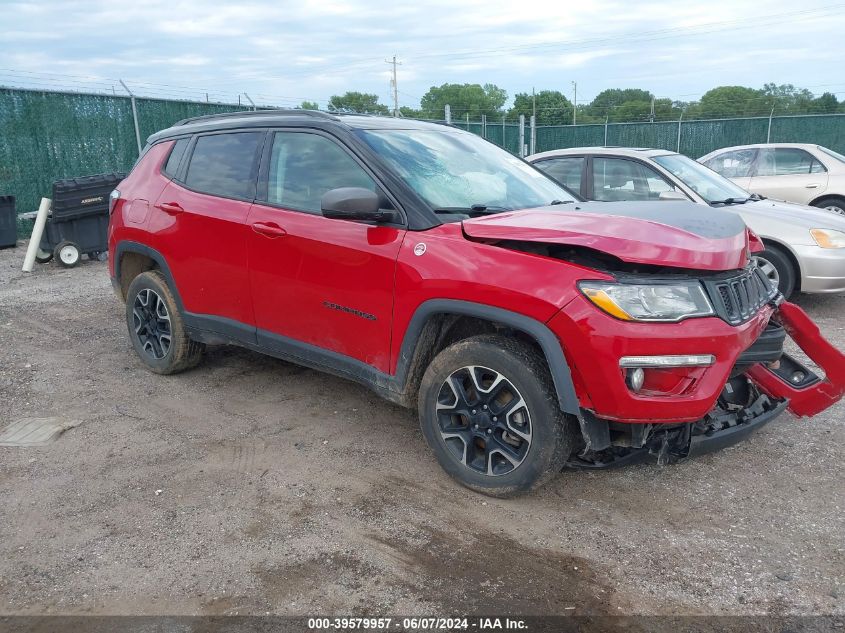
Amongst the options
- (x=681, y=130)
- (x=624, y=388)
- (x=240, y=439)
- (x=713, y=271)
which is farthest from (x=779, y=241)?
(x=681, y=130)

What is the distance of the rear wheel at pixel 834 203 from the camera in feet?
32.6

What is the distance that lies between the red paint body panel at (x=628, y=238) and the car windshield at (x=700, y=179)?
3864 millimetres

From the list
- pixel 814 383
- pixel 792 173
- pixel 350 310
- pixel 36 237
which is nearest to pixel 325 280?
pixel 350 310

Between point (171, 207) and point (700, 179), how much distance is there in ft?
17.1

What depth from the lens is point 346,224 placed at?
11.9 ft

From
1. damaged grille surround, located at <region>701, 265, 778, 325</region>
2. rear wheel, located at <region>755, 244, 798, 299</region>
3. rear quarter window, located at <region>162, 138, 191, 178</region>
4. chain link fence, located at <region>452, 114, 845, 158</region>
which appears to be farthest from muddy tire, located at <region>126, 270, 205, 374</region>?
chain link fence, located at <region>452, 114, 845, 158</region>

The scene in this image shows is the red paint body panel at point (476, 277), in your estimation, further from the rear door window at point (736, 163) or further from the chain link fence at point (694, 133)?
the chain link fence at point (694, 133)

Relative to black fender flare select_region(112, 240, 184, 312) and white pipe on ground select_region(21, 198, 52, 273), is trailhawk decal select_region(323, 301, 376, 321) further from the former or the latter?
white pipe on ground select_region(21, 198, 52, 273)

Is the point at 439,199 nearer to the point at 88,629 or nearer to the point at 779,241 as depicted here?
the point at 88,629

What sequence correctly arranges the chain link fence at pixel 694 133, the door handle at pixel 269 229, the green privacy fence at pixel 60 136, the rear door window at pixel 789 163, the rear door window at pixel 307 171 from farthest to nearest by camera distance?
the chain link fence at pixel 694 133, the green privacy fence at pixel 60 136, the rear door window at pixel 789 163, the door handle at pixel 269 229, the rear door window at pixel 307 171

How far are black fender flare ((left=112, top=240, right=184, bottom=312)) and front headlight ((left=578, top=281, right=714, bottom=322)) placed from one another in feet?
10.1

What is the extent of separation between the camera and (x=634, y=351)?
9.05 feet

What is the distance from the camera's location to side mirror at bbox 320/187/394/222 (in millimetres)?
3291

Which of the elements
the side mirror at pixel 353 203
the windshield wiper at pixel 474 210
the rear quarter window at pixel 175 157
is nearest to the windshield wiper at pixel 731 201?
the windshield wiper at pixel 474 210
